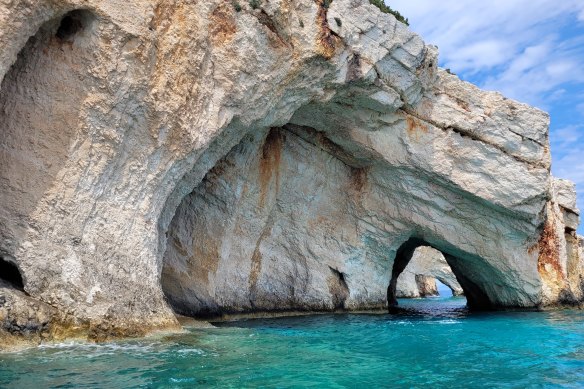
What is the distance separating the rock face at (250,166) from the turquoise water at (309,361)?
73.4 inches

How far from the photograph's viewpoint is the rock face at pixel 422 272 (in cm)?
4855

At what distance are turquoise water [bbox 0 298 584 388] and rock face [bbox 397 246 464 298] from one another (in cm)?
3344

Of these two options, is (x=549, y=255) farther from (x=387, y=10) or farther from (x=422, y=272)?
(x=422, y=272)

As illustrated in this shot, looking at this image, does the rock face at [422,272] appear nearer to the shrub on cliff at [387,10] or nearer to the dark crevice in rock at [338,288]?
the dark crevice in rock at [338,288]

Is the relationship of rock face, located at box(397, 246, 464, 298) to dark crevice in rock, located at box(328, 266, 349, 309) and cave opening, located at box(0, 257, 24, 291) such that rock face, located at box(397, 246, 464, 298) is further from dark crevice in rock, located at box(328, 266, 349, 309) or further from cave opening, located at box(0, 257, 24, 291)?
cave opening, located at box(0, 257, 24, 291)

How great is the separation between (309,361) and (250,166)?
1076 cm

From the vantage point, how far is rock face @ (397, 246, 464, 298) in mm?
48550

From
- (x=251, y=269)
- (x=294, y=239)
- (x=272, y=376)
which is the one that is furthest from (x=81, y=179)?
(x=294, y=239)

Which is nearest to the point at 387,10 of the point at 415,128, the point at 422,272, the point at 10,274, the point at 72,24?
the point at 415,128

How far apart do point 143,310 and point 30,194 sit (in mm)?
3733

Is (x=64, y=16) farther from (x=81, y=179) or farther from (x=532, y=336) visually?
(x=532, y=336)

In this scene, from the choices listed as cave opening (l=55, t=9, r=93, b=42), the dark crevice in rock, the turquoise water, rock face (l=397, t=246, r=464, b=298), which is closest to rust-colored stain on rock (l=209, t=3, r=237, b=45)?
cave opening (l=55, t=9, r=93, b=42)

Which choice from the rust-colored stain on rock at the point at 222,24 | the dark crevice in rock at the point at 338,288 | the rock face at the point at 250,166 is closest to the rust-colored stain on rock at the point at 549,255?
the rock face at the point at 250,166

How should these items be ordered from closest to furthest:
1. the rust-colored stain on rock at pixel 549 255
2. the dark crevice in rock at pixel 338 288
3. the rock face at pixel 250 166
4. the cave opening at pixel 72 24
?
the rock face at pixel 250 166
the cave opening at pixel 72 24
the dark crevice in rock at pixel 338 288
the rust-colored stain on rock at pixel 549 255
